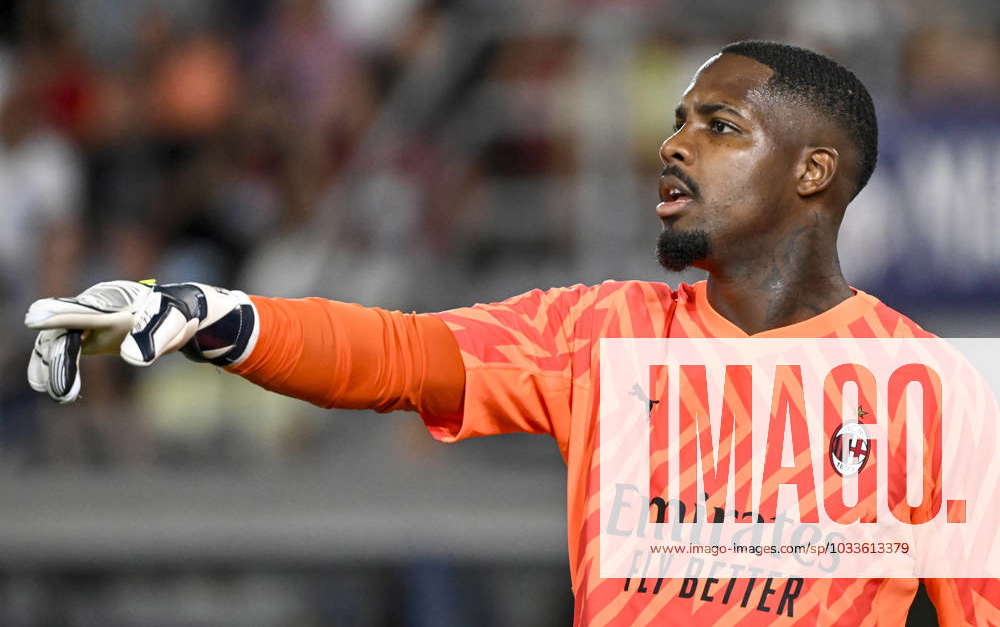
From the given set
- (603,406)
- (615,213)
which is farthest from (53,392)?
(615,213)

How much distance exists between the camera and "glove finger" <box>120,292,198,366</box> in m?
2.53

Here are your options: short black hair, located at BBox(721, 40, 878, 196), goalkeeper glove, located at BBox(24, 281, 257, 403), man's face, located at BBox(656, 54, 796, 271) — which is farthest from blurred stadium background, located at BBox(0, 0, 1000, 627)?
goalkeeper glove, located at BBox(24, 281, 257, 403)

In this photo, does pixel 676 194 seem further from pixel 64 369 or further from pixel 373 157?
pixel 373 157

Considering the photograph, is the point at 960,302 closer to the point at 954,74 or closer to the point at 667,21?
the point at 954,74

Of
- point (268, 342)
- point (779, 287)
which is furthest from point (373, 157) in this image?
point (268, 342)

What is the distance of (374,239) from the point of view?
648cm

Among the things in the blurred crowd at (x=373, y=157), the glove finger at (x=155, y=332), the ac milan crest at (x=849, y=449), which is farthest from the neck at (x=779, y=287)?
the blurred crowd at (x=373, y=157)

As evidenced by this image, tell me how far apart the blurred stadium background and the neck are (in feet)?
8.27

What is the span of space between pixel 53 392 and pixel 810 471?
4.65 feet

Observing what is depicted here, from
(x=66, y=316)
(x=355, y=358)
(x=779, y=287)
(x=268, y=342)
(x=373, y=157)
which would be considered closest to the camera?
(x=66, y=316)

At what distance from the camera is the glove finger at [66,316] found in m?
2.49

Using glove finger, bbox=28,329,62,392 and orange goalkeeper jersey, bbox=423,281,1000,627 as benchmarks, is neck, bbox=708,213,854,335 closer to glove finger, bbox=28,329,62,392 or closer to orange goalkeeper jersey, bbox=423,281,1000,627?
orange goalkeeper jersey, bbox=423,281,1000,627

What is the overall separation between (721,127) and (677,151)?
0.10 meters

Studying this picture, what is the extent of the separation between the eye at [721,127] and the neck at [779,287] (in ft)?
0.83
